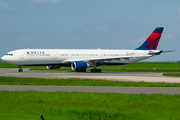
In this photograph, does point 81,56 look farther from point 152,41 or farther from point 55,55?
point 152,41

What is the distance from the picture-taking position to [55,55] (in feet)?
177

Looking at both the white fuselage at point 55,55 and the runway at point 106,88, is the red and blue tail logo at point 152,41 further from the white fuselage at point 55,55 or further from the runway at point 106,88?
the runway at point 106,88

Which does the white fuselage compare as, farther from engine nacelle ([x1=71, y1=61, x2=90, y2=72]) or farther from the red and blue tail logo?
engine nacelle ([x1=71, y1=61, x2=90, y2=72])

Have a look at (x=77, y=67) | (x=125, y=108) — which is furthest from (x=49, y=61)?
(x=125, y=108)

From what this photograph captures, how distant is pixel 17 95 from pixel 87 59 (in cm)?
3747

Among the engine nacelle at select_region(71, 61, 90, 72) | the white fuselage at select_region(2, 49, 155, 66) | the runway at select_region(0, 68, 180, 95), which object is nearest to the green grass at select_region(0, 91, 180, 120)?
the runway at select_region(0, 68, 180, 95)

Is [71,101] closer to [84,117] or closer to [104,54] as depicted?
[84,117]

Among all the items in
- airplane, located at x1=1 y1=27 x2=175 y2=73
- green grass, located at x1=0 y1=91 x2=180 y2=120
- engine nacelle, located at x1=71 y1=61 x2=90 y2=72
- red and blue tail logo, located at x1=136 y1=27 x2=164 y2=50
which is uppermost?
red and blue tail logo, located at x1=136 y1=27 x2=164 y2=50

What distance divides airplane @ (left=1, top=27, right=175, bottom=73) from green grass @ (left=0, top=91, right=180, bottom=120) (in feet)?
112

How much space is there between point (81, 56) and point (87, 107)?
42830mm

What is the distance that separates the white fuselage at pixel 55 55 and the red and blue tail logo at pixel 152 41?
7.61ft

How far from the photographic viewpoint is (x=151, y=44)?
63.2m

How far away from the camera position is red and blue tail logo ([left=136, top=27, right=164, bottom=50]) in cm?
6312

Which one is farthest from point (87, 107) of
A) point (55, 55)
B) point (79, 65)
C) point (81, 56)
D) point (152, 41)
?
point (152, 41)
